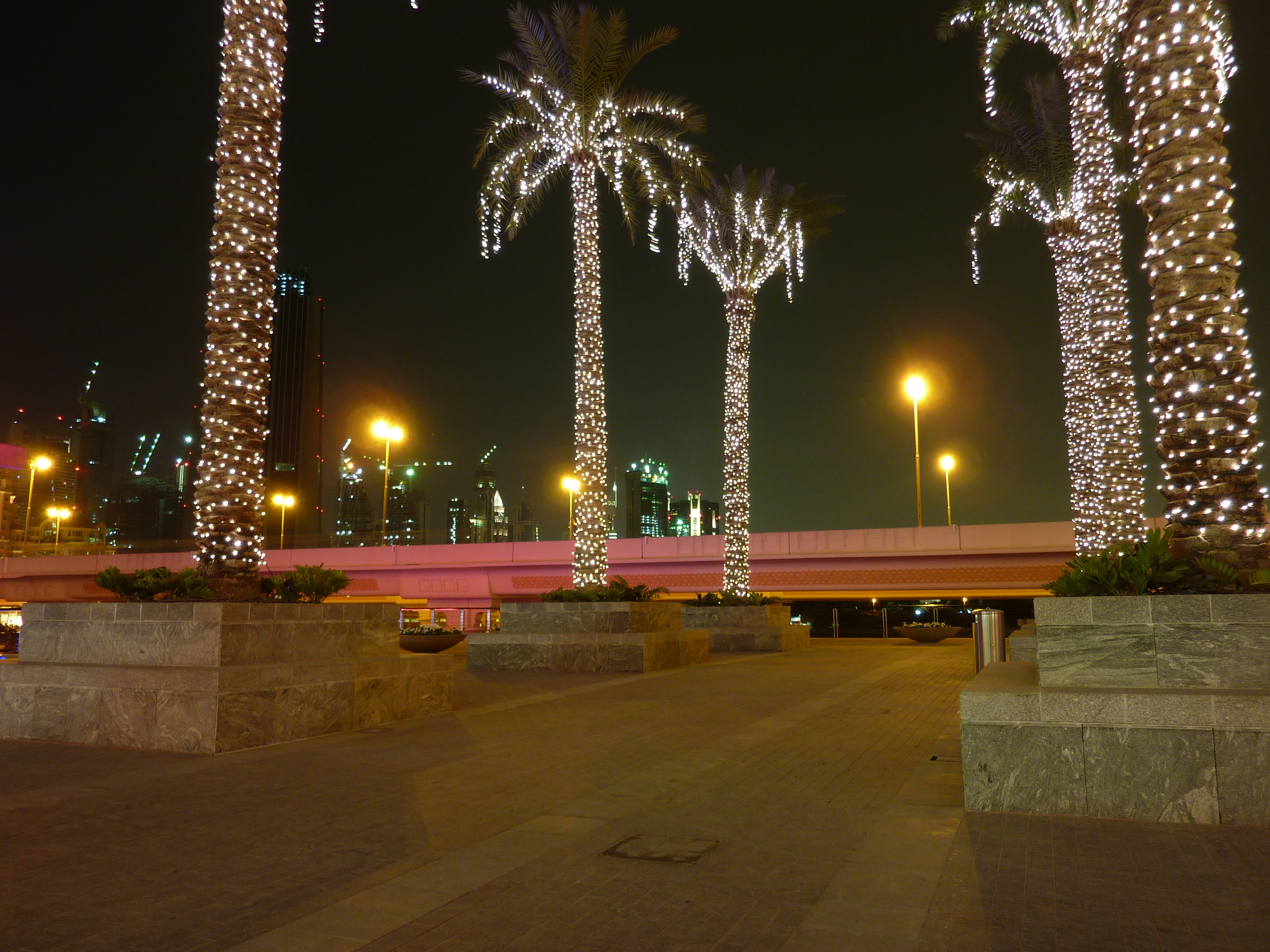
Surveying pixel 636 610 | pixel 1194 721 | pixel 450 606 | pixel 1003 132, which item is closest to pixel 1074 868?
pixel 1194 721

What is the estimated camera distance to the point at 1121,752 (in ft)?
19.4

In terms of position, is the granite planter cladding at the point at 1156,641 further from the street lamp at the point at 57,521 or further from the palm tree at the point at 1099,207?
the street lamp at the point at 57,521

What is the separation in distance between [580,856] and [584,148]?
60.4 feet

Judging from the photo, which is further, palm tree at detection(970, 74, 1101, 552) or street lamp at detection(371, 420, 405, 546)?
street lamp at detection(371, 420, 405, 546)

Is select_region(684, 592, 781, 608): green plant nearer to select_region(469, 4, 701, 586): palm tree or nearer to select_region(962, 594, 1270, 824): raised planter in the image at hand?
select_region(469, 4, 701, 586): palm tree

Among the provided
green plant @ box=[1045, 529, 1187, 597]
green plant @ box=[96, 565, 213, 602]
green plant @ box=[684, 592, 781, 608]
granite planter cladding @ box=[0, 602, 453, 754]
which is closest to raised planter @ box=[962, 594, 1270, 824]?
green plant @ box=[1045, 529, 1187, 597]

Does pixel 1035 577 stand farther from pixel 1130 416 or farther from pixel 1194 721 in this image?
pixel 1194 721

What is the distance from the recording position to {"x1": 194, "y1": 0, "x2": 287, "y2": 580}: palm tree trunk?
420 inches

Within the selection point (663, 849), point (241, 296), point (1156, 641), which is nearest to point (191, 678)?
point (241, 296)

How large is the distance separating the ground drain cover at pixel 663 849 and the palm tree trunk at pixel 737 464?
2038 cm

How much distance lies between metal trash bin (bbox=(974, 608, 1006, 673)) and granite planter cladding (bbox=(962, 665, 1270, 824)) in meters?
9.63

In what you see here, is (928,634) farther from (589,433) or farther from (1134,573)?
(1134,573)

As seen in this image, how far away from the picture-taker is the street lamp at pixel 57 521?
60.1 meters

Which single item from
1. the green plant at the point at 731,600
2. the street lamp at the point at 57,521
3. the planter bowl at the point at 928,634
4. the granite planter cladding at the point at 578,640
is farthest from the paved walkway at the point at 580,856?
the street lamp at the point at 57,521
